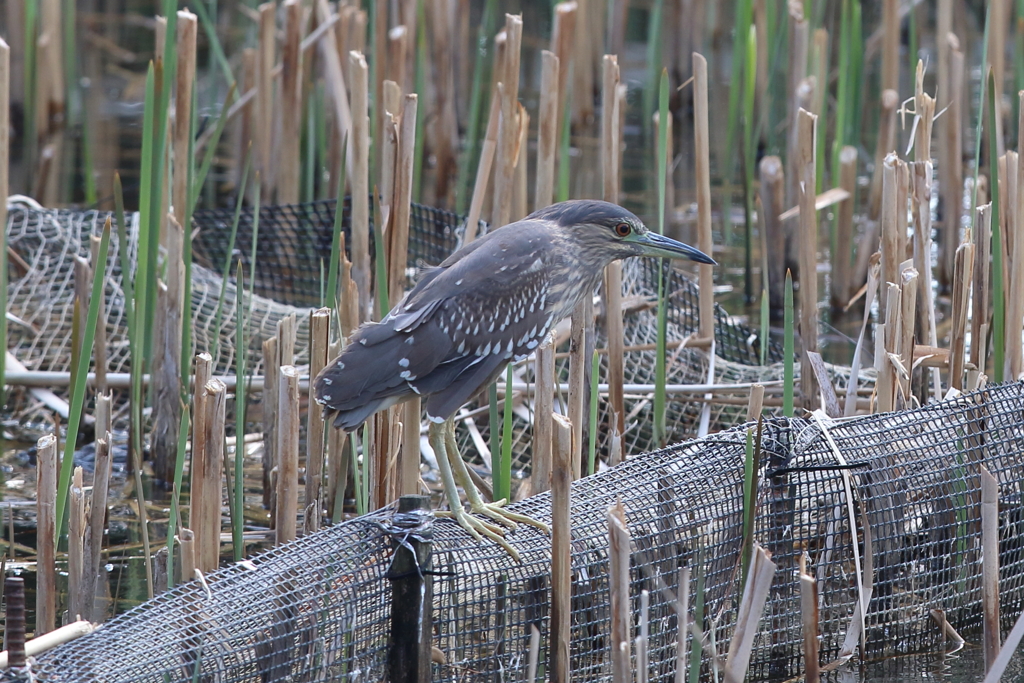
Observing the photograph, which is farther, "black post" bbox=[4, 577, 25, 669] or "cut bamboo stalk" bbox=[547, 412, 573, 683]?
"cut bamboo stalk" bbox=[547, 412, 573, 683]

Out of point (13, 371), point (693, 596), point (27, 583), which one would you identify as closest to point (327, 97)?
point (13, 371)

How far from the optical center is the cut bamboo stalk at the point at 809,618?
93.4 inches

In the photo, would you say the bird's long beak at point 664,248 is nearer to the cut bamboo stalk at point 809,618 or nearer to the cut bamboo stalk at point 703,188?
the cut bamboo stalk at point 703,188

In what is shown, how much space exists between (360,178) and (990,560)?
2.15 metres

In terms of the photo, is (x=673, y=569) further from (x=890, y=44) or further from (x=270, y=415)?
(x=890, y=44)

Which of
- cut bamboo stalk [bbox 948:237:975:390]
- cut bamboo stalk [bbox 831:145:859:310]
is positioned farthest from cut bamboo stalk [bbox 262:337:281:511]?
cut bamboo stalk [bbox 831:145:859:310]

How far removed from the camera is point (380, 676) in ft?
8.52

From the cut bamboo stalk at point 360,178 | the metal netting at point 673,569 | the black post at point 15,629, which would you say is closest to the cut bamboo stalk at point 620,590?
the metal netting at point 673,569

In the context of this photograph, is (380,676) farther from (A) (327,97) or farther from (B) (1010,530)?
(A) (327,97)

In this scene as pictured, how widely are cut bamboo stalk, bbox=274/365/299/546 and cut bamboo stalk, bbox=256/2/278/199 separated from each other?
10.8 feet

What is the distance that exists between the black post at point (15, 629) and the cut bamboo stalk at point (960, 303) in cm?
249

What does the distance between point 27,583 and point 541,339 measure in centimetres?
168

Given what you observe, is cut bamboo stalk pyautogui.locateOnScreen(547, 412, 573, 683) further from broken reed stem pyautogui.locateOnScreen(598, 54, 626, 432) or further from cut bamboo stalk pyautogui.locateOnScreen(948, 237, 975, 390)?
cut bamboo stalk pyautogui.locateOnScreen(948, 237, 975, 390)

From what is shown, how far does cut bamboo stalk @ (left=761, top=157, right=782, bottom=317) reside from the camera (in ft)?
18.9
